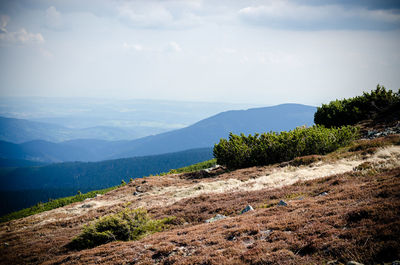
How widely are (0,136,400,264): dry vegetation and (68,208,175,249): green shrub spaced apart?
0.74m

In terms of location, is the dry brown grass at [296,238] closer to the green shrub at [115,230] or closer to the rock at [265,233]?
the rock at [265,233]

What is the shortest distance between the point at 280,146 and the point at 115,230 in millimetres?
20651

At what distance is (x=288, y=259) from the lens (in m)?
6.35

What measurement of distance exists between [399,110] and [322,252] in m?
35.3

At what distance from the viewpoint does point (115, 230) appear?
12.7 metres

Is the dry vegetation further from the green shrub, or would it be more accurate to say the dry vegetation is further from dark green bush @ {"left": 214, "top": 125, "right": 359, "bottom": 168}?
dark green bush @ {"left": 214, "top": 125, "right": 359, "bottom": 168}

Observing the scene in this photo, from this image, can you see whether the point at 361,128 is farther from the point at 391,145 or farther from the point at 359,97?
the point at 391,145

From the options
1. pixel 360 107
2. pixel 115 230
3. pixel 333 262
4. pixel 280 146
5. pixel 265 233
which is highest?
pixel 360 107

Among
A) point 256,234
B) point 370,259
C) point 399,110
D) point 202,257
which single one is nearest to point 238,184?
point 256,234

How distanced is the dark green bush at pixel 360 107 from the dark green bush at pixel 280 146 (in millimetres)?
10534

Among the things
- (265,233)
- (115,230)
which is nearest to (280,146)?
(265,233)

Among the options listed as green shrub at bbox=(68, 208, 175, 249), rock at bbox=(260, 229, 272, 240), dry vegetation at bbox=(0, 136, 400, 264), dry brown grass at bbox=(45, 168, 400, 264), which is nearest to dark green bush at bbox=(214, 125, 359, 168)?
dry vegetation at bbox=(0, 136, 400, 264)

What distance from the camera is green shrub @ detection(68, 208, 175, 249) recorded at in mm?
12383

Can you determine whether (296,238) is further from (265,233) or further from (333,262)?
(333,262)
